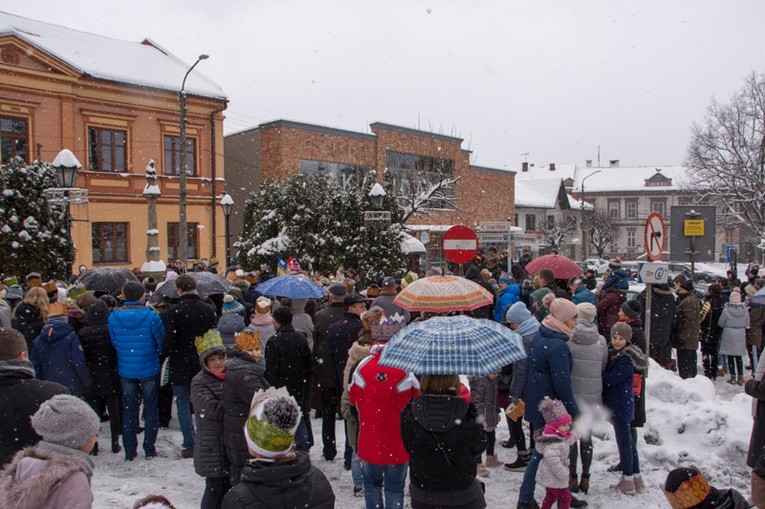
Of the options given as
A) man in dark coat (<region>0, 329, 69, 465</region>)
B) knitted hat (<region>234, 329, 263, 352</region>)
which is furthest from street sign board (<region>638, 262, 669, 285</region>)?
man in dark coat (<region>0, 329, 69, 465</region>)

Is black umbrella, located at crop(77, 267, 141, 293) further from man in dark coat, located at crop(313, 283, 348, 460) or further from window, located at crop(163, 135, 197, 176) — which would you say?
window, located at crop(163, 135, 197, 176)

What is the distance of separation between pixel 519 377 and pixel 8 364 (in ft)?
15.1

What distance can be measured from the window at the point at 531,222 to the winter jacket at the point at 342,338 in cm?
5264

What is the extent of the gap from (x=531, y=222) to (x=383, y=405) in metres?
55.5

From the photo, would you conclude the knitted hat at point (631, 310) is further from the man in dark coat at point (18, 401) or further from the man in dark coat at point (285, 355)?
the man in dark coat at point (18, 401)

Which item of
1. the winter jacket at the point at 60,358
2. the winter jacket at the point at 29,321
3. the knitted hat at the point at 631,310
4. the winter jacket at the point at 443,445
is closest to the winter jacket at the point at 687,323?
the knitted hat at the point at 631,310

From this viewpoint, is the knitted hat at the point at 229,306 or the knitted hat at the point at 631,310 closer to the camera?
the knitted hat at the point at 631,310

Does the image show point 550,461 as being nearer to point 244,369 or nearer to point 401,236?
point 244,369

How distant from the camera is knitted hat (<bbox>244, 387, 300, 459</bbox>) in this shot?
118 inches

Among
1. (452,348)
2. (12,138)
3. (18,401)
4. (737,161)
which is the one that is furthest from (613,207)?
(18,401)

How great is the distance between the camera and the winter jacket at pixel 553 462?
504cm

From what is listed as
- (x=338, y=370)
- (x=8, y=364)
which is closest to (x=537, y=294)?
(x=338, y=370)

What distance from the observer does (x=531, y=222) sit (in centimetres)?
5809

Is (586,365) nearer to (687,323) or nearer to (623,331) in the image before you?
(623,331)
